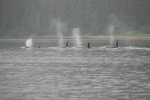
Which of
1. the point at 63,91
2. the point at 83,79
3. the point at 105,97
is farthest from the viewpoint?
the point at 83,79

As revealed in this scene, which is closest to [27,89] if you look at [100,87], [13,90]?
[13,90]

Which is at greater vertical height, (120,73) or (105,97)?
(120,73)

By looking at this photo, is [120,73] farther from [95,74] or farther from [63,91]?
[63,91]

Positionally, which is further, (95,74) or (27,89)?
(95,74)

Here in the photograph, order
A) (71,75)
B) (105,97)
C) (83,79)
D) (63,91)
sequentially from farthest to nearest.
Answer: (71,75)
(83,79)
(63,91)
(105,97)

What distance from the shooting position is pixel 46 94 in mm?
49438

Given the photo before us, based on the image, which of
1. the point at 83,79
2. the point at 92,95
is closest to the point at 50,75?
the point at 83,79

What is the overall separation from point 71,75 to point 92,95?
19619mm

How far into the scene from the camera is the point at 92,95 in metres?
48.5

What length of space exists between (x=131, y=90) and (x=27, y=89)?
1122 centimetres

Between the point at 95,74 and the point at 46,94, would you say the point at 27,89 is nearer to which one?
the point at 46,94

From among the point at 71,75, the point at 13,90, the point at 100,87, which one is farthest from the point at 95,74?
the point at 13,90

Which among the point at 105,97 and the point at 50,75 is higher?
the point at 50,75

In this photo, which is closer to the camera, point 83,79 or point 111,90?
point 111,90
